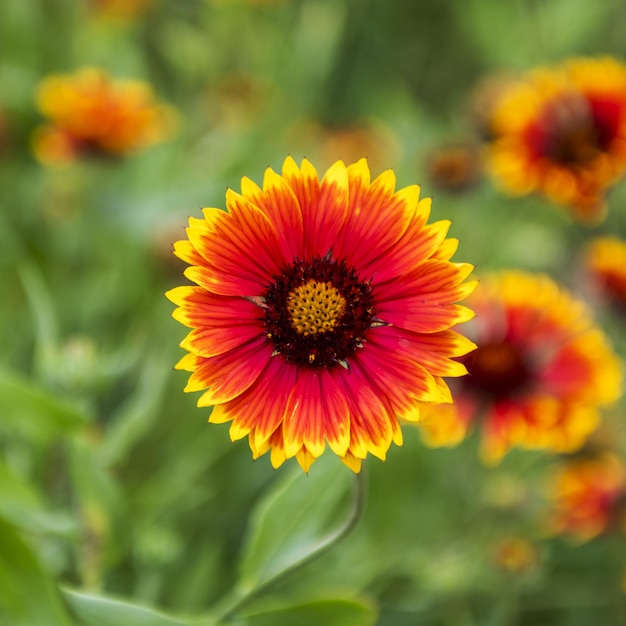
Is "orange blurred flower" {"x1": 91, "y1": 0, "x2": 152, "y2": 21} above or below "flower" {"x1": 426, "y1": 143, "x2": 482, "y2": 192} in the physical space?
above

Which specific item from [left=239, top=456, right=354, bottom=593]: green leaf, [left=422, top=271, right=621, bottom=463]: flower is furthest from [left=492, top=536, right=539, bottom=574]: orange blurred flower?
[left=239, top=456, right=354, bottom=593]: green leaf

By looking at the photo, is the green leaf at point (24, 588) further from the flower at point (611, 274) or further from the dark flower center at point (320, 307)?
the flower at point (611, 274)

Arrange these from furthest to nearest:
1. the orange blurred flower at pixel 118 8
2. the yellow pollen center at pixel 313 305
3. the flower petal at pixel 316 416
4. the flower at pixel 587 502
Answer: the orange blurred flower at pixel 118 8 < the flower at pixel 587 502 < the yellow pollen center at pixel 313 305 < the flower petal at pixel 316 416

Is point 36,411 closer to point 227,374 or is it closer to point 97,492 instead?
point 97,492

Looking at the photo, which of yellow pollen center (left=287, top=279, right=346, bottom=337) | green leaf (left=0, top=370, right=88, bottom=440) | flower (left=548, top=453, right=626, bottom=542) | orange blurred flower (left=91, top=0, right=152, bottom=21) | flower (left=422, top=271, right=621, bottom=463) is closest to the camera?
yellow pollen center (left=287, top=279, right=346, bottom=337)

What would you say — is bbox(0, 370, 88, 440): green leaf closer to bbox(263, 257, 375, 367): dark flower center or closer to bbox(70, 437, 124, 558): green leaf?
bbox(70, 437, 124, 558): green leaf

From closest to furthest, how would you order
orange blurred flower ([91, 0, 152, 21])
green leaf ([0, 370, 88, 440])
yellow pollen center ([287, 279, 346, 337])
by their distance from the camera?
yellow pollen center ([287, 279, 346, 337]), green leaf ([0, 370, 88, 440]), orange blurred flower ([91, 0, 152, 21])

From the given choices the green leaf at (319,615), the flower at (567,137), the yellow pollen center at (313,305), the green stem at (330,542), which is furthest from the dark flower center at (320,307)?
the flower at (567,137)

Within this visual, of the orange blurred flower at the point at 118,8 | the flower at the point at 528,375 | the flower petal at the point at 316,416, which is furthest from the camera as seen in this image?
the orange blurred flower at the point at 118,8

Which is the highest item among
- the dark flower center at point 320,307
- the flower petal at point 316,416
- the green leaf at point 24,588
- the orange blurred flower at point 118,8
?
the orange blurred flower at point 118,8
